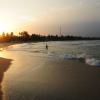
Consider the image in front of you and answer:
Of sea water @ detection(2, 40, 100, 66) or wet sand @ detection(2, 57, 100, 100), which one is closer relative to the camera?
wet sand @ detection(2, 57, 100, 100)

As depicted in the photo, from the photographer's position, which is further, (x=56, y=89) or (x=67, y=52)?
(x=67, y=52)

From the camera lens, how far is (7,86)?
40.1 feet

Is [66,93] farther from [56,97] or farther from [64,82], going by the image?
[64,82]

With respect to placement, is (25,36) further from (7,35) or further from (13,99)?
(13,99)

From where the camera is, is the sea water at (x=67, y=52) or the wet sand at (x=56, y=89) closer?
the wet sand at (x=56, y=89)

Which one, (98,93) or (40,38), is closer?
(98,93)

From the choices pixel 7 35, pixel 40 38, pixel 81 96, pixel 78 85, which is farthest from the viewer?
pixel 40 38

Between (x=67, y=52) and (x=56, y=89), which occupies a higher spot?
(x=56, y=89)

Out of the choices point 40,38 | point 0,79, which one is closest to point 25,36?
point 40,38

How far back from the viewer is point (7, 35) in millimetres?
175875

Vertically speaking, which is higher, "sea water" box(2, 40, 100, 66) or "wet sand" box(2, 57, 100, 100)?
"wet sand" box(2, 57, 100, 100)

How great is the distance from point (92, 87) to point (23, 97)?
380cm

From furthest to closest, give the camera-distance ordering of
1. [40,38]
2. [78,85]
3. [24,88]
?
[40,38] < [78,85] < [24,88]

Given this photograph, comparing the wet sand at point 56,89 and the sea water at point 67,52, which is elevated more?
the wet sand at point 56,89
